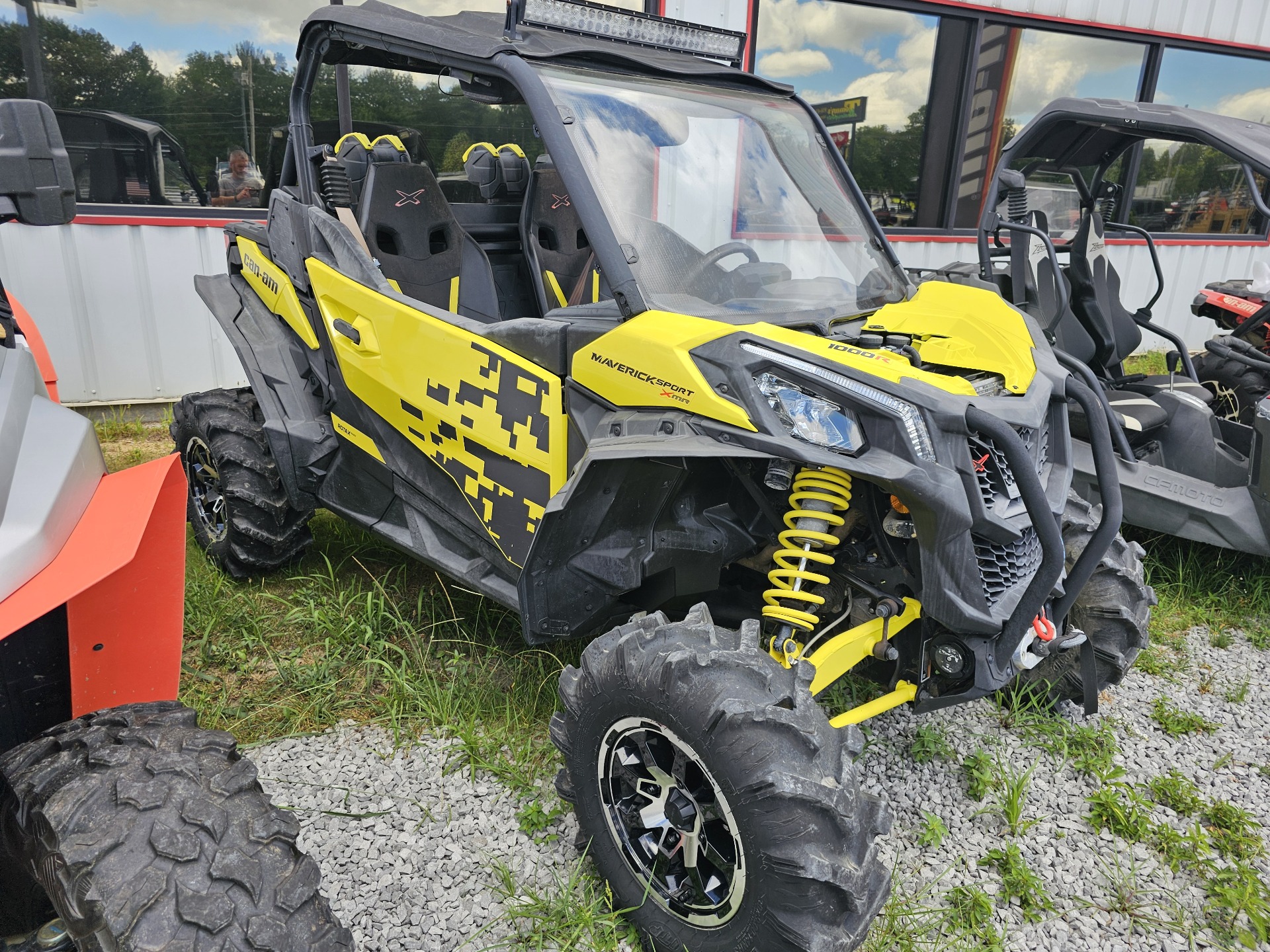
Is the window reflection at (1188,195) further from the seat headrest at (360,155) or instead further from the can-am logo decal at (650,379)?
the can-am logo decal at (650,379)

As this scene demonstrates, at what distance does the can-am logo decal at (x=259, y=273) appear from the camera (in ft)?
12.1

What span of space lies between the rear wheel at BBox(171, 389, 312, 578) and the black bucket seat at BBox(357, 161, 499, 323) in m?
0.95

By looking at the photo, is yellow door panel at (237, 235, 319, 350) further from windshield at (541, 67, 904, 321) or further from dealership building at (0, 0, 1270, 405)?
dealership building at (0, 0, 1270, 405)

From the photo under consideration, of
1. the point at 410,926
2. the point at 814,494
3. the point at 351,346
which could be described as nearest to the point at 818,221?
the point at 814,494

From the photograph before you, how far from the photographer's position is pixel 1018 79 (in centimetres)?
865

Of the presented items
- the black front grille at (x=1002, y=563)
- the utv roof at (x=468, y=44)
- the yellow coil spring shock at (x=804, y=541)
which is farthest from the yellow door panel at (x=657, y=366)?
the utv roof at (x=468, y=44)

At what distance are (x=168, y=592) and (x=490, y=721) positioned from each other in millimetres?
1523

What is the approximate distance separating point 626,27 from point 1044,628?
2214 millimetres

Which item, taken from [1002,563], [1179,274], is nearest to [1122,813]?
[1002,563]

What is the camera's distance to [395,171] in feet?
12.2

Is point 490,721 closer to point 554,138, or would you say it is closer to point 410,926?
point 410,926

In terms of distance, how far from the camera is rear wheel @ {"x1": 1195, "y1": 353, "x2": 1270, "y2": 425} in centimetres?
507

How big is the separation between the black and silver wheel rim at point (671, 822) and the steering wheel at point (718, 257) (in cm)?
121

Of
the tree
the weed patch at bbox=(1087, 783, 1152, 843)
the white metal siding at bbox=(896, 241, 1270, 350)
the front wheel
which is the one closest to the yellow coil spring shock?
the front wheel
